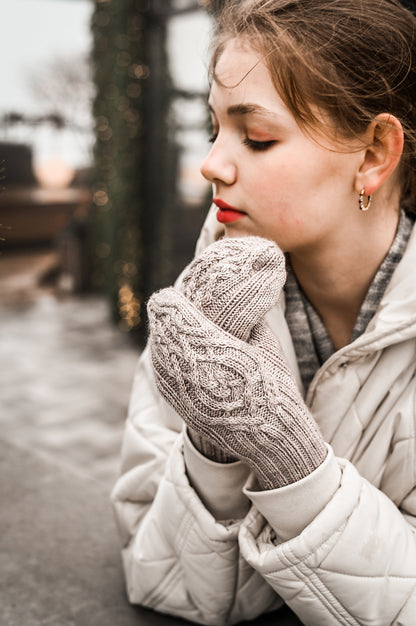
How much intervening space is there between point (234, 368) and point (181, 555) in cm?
40

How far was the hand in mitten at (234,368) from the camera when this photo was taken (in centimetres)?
85

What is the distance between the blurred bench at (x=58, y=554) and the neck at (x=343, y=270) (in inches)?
22.8

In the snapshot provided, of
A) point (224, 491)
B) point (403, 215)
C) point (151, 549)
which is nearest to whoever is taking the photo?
point (224, 491)

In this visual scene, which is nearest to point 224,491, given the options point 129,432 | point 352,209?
point 129,432

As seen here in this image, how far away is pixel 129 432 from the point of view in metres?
1.28

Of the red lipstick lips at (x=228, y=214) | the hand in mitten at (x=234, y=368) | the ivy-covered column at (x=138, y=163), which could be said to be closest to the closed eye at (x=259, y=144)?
the red lipstick lips at (x=228, y=214)

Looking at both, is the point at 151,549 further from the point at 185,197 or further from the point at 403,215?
the point at 185,197

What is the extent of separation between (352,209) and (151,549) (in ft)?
2.35

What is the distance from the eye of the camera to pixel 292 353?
48.3 inches

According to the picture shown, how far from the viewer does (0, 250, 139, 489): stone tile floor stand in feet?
11.8

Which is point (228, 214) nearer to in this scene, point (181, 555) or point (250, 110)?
point (250, 110)

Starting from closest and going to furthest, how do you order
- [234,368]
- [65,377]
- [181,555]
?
[234,368]
[181,555]
[65,377]

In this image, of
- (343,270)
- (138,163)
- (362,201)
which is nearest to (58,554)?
(343,270)

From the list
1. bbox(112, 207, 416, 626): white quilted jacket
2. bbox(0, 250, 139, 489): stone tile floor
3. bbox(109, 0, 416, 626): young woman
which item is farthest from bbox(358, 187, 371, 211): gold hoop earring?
bbox(0, 250, 139, 489): stone tile floor
